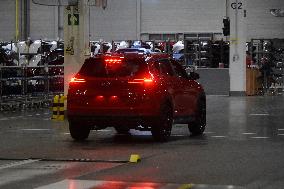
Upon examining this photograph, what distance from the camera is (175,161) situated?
11930mm

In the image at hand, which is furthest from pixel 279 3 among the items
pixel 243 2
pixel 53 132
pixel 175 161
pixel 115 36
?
pixel 175 161


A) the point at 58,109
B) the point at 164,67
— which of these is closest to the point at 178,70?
the point at 164,67

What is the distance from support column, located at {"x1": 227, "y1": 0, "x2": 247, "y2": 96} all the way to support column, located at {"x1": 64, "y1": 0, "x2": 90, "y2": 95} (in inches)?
495

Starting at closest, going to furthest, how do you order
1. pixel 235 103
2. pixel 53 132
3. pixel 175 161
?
1. pixel 175 161
2. pixel 53 132
3. pixel 235 103

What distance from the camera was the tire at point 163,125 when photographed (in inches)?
578

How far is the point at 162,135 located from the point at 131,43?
25262 millimetres

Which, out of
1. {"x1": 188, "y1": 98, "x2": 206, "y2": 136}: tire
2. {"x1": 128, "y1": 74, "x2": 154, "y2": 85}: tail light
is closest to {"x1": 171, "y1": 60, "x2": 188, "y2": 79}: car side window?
{"x1": 188, "y1": 98, "x2": 206, "y2": 136}: tire

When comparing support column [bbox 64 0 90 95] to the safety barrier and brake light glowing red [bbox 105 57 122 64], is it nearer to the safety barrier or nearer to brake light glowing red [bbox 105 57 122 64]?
the safety barrier

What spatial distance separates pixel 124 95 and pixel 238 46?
1937cm

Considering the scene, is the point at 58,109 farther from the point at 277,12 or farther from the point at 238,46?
the point at 277,12

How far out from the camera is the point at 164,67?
15656 millimetres

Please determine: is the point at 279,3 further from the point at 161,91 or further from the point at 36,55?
the point at 161,91

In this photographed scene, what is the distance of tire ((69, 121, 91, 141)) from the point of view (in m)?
15.4

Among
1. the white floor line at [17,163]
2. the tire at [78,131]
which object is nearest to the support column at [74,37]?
the tire at [78,131]
